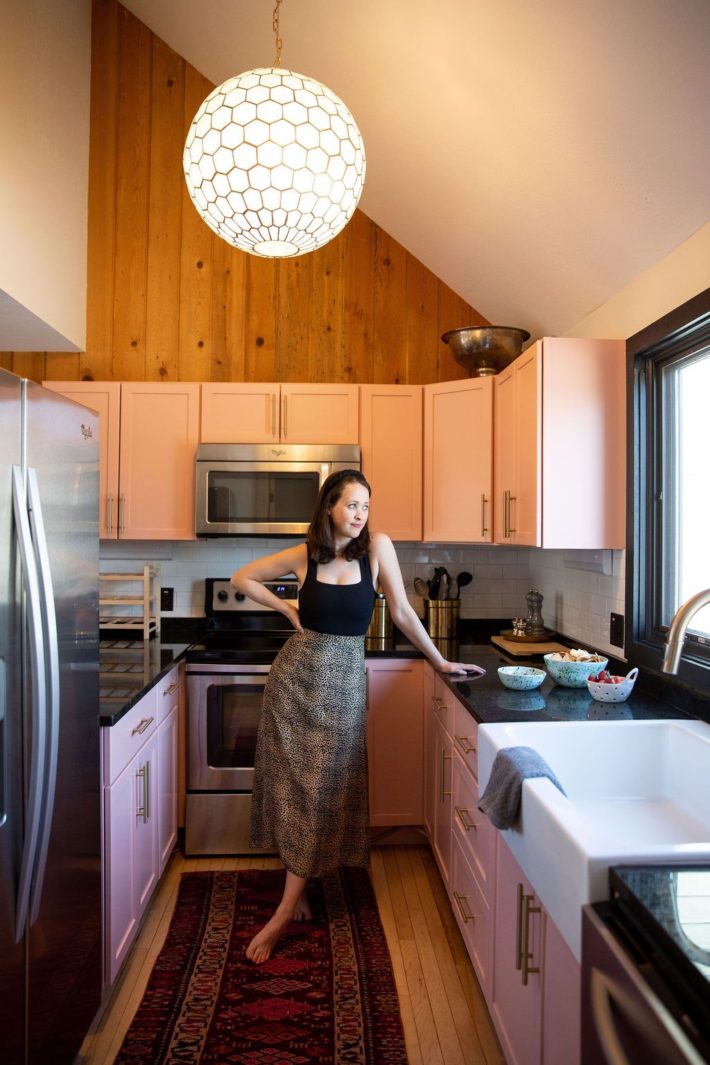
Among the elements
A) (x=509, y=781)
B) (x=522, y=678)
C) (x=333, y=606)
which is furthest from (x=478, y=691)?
(x=509, y=781)

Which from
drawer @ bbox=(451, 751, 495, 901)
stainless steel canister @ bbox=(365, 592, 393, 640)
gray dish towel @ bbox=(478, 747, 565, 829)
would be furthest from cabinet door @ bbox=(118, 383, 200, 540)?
gray dish towel @ bbox=(478, 747, 565, 829)

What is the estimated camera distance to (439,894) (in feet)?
8.55

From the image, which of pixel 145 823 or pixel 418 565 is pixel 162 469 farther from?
pixel 145 823

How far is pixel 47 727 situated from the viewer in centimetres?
143

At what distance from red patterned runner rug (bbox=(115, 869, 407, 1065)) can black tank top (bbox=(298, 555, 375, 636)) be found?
3.35 feet

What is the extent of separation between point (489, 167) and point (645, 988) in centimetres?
233

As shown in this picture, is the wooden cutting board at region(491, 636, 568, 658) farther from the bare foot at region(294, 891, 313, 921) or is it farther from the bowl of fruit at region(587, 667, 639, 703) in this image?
the bare foot at region(294, 891, 313, 921)

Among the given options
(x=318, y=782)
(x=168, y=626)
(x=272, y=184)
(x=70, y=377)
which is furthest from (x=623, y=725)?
(x=70, y=377)

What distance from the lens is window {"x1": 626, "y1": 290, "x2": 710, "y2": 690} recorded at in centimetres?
202

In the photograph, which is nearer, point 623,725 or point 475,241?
point 623,725

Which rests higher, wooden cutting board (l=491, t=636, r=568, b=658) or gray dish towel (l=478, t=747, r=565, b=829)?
wooden cutting board (l=491, t=636, r=568, b=658)

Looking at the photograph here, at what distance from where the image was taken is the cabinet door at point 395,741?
292 centimetres

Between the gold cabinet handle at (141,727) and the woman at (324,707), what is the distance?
38 cm

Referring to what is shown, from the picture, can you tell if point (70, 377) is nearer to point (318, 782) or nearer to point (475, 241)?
point (475, 241)
